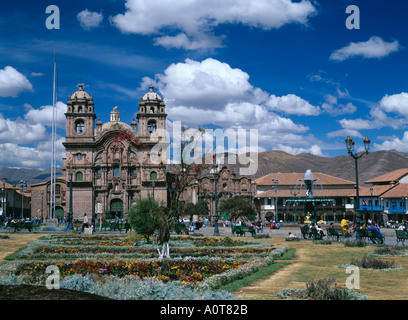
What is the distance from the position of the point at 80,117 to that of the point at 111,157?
7537 millimetres

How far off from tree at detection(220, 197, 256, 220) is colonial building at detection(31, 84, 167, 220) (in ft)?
32.0

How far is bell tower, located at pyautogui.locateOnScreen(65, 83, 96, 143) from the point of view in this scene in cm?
6475

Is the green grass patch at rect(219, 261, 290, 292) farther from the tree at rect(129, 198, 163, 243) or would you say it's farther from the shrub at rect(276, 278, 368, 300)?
the tree at rect(129, 198, 163, 243)

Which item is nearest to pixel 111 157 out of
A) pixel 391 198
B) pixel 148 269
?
pixel 391 198

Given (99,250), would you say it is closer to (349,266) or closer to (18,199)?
(349,266)

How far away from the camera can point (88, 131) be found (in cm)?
6500

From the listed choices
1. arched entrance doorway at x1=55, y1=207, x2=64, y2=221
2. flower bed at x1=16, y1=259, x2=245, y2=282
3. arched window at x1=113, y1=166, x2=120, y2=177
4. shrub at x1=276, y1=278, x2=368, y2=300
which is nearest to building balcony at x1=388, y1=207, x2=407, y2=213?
arched window at x1=113, y1=166, x2=120, y2=177

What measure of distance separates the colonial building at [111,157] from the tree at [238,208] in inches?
384

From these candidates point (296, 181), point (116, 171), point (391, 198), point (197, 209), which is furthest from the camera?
point (296, 181)

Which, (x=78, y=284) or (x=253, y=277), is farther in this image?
(x=253, y=277)

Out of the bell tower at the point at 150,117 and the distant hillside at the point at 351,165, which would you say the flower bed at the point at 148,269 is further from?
the distant hillside at the point at 351,165

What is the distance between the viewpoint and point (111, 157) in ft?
214

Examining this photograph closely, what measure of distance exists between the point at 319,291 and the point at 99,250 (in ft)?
41.9

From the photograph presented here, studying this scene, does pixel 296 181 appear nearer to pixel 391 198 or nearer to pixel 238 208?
pixel 238 208
